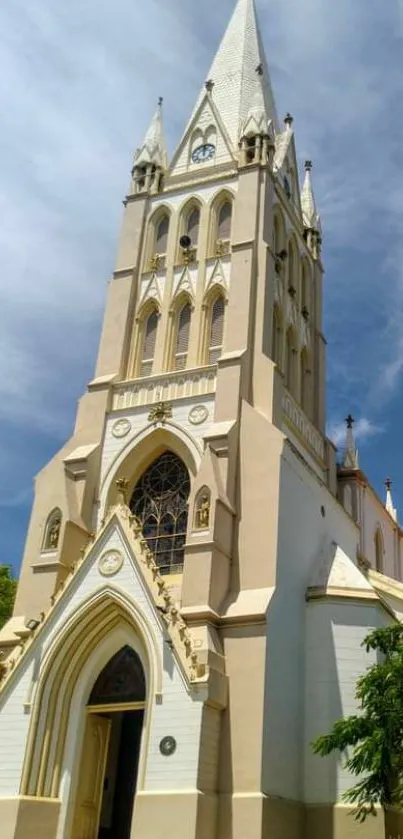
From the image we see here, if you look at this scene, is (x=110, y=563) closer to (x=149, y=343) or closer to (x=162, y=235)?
(x=149, y=343)

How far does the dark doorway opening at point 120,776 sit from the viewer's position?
2075cm

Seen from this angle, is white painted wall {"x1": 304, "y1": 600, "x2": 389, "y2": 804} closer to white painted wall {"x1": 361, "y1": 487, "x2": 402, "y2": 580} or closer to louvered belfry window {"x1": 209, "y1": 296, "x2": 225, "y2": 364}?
louvered belfry window {"x1": 209, "y1": 296, "x2": 225, "y2": 364}

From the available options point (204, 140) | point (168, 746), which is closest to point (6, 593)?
point (168, 746)

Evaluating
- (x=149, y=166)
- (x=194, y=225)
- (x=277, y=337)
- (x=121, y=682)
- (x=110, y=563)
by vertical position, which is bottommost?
(x=121, y=682)

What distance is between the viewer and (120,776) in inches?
845

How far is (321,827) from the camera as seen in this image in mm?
18344

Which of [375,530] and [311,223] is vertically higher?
[311,223]

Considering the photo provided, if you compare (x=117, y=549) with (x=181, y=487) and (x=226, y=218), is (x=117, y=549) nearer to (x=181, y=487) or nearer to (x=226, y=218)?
(x=181, y=487)

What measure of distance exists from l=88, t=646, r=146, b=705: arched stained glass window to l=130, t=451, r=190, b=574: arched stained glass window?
2713mm

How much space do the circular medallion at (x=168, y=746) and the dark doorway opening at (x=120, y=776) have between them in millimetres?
3251

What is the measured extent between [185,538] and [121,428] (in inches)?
155

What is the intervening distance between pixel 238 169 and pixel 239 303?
18.1 feet

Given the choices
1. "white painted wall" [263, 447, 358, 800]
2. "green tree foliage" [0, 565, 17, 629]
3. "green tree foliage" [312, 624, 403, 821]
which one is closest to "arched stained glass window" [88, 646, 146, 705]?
"white painted wall" [263, 447, 358, 800]

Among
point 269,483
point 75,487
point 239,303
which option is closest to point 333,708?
point 269,483
